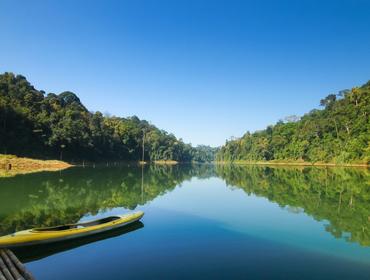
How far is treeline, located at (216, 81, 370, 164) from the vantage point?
60719 mm

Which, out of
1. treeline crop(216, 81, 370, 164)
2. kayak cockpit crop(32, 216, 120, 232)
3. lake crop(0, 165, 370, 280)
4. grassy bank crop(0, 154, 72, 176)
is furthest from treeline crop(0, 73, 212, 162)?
treeline crop(216, 81, 370, 164)

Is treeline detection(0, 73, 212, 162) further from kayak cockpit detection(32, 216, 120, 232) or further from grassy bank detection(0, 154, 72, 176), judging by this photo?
kayak cockpit detection(32, 216, 120, 232)

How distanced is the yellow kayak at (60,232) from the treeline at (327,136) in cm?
5636

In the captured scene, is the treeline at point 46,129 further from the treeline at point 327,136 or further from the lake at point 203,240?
the treeline at point 327,136

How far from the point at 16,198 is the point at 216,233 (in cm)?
1121

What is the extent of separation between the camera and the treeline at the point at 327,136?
6072 cm

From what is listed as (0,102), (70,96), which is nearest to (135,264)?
(0,102)

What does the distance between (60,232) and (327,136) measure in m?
73.8

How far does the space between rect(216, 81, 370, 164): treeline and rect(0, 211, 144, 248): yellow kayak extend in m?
56.4

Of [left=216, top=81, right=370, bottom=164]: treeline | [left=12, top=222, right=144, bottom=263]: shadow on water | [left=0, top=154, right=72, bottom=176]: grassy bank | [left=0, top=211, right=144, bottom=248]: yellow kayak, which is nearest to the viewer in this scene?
[left=0, top=211, right=144, bottom=248]: yellow kayak

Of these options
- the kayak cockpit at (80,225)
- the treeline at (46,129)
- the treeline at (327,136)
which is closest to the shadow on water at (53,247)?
the kayak cockpit at (80,225)

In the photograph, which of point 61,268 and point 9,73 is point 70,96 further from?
point 61,268

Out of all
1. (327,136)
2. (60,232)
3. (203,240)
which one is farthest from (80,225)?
(327,136)

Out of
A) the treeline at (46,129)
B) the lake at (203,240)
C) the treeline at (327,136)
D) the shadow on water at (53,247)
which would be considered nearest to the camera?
the lake at (203,240)
